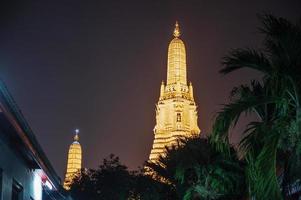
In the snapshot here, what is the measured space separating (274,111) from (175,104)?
90.4 metres

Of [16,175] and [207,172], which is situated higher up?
[207,172]

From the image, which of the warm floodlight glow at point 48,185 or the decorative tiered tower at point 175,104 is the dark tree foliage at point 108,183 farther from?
the decorative tiered tower at point 175,104

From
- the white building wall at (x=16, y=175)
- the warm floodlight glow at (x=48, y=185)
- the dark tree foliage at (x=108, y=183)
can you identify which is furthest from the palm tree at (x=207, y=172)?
the dark tree foliage at (x=108, y=183)

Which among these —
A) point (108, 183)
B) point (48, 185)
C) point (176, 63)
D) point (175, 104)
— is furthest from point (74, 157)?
point (48, 185)

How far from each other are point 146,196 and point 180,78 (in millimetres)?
61513

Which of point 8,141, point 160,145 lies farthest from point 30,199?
point 160,145

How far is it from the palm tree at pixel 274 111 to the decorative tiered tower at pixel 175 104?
294ft

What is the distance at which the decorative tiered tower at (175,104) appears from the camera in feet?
341

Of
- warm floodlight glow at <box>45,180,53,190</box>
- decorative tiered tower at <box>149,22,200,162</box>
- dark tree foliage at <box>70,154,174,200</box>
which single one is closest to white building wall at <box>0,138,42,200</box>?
warm floodlight glow at <box>45,180,53,190</box>

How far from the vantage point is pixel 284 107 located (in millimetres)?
12680

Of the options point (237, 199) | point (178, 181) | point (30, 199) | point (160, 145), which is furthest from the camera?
point (160, 145)

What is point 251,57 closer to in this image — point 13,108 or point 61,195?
point 13,108

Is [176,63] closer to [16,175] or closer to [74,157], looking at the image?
[74,157]

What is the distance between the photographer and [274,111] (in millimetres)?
13656
